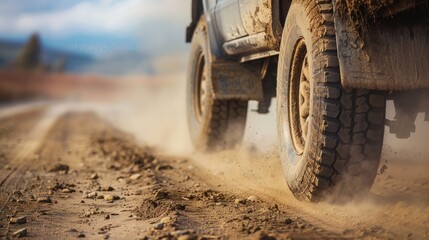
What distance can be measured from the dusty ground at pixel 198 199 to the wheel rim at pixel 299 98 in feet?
1.44

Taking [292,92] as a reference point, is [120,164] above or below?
below

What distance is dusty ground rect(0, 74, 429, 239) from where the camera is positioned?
3.29 m

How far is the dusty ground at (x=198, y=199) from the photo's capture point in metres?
3.29

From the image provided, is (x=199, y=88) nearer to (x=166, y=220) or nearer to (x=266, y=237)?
(x=166, y=220)

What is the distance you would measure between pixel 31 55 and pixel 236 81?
77909 mm

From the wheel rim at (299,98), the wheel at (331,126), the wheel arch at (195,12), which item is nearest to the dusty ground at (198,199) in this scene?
the wheel at (331,126)

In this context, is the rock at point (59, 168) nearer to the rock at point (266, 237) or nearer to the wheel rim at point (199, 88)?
the wheel rim at point (199, 88)

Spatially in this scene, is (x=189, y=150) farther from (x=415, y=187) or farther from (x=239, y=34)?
(x=415, y=187)

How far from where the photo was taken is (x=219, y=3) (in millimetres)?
5930

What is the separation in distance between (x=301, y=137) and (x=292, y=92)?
32cm

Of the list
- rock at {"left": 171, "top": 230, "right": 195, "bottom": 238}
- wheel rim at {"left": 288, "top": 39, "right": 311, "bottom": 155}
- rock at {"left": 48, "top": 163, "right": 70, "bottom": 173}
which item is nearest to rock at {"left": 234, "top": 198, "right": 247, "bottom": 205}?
wheel rim at {"left": 288, "top": 39, "right": 311, "bottom": 155}

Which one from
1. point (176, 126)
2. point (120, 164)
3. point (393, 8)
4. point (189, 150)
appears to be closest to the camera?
point (393, 8)

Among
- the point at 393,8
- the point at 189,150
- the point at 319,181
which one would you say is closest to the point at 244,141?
the point at 189,150

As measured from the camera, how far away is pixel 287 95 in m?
4.31
